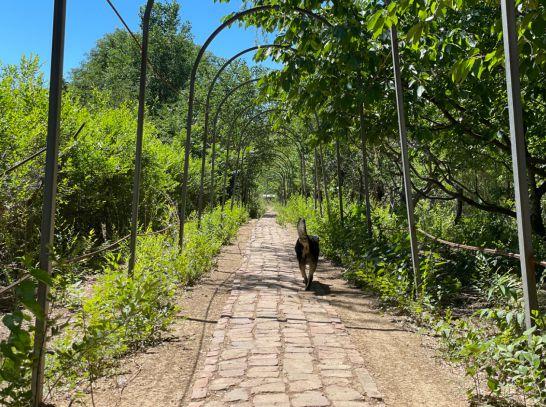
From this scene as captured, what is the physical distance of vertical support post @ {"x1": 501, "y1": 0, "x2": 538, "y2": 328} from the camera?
3.14 metres

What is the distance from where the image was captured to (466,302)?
672 centimetres

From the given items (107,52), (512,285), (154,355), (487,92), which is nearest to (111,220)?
(154,355)

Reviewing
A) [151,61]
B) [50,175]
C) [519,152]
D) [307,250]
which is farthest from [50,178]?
[151,61]

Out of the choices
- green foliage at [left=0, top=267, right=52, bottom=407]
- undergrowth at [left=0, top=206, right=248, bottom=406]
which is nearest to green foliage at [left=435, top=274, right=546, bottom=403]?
undergrowth at [left=0, top=206, right=248, bottom=406]

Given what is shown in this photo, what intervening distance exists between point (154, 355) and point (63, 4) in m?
2.96

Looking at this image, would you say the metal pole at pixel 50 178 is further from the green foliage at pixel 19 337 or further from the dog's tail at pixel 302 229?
the dog's tail at pixel 302 229

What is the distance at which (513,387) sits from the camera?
3.22 metres

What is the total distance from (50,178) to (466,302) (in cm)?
575

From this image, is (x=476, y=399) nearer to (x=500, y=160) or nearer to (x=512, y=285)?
(x=512, y=285)

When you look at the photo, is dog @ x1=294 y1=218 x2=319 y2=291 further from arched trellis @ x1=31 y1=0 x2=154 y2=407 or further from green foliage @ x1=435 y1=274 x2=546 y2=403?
arched trellis @ x1=31 y1=0 x2=154 y2=407

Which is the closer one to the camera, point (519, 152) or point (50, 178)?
point (50, 178)

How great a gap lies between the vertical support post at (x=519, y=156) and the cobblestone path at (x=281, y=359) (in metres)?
1.26

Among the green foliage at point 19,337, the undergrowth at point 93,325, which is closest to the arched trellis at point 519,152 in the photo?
the undergrowth at point 93,325

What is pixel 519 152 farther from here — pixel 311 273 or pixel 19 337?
pixel 311 273
